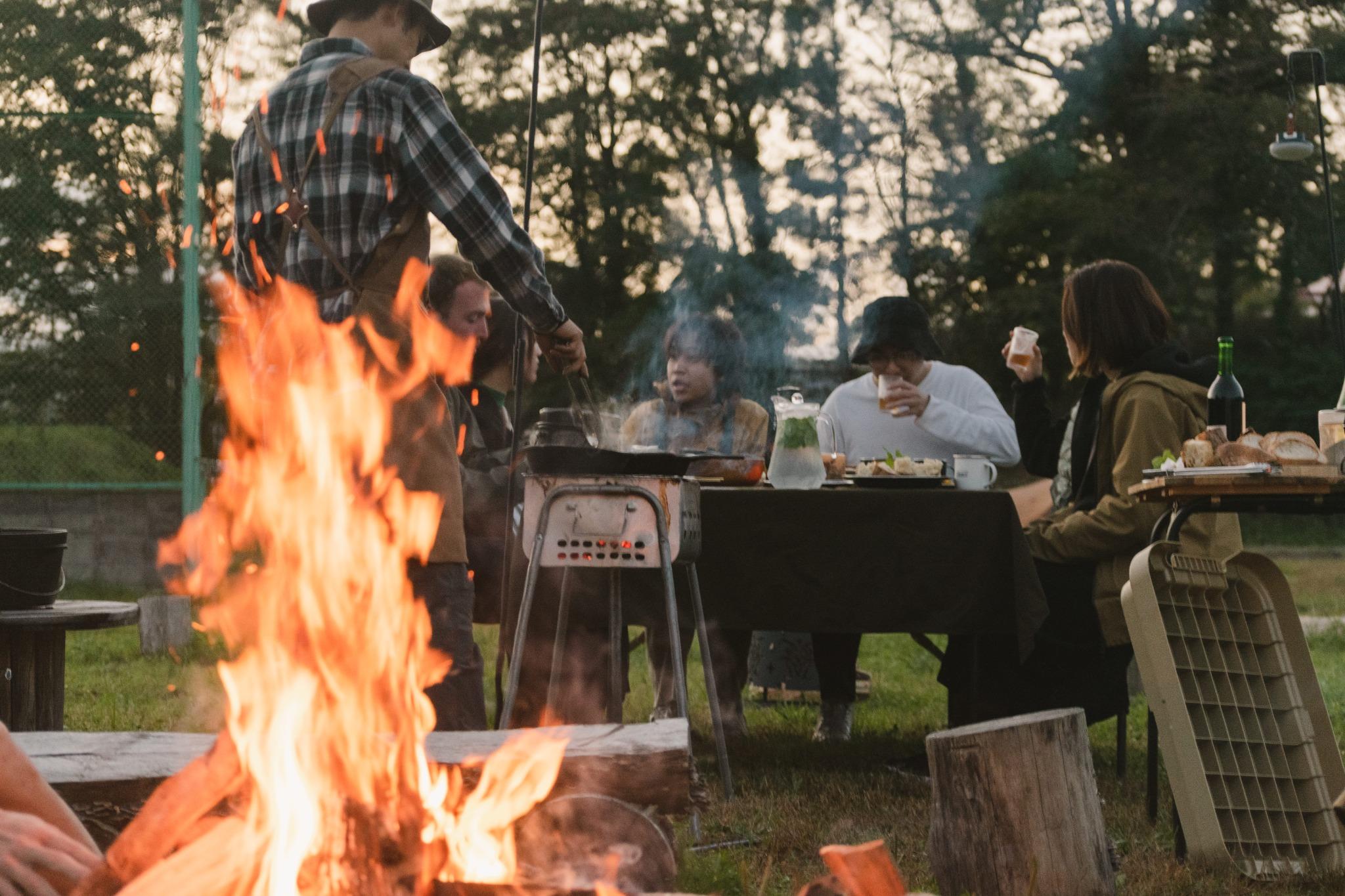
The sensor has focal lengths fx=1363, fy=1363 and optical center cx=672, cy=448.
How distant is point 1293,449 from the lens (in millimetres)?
3113

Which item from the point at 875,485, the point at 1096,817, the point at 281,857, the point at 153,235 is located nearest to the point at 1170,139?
the point at 153,235

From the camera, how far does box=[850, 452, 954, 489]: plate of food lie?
3949 millimetres

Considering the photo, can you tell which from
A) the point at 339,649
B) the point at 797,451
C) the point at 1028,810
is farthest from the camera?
the point at 797,451

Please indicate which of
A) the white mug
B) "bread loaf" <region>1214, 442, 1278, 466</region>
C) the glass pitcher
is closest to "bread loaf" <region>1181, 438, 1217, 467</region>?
"bread loaf" <region>1214, 442, 1278, 466</region>

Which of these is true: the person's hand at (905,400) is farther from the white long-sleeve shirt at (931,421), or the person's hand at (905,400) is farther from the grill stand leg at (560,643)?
the grill stand leg at (560,643)

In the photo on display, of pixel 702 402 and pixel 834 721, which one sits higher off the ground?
pixel 702 402

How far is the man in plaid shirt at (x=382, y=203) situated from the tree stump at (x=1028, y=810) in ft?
3.91

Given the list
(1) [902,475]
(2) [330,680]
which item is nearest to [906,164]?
(1) [902,475]

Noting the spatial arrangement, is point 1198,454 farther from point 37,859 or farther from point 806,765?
point 37,859

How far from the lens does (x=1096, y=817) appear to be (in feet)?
9.25

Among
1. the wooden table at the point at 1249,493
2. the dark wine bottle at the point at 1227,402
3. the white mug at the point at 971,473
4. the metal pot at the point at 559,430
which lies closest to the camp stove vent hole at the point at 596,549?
the metal pot at the point at 559,430

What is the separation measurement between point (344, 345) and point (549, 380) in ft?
40.5

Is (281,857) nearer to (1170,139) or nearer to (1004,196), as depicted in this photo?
(1004,196)

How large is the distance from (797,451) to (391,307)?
1.44 m
